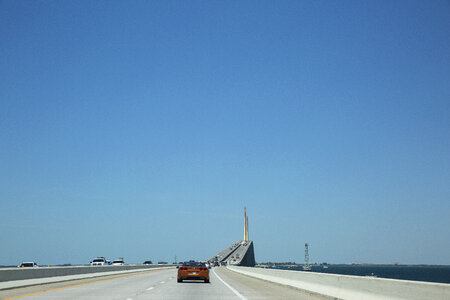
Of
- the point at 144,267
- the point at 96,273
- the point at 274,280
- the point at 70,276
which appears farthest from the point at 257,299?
the point at 144,267

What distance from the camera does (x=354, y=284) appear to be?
16.3 m

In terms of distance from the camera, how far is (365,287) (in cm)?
1501

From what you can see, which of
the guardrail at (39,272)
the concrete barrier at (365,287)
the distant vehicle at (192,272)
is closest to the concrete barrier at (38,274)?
the guardrail at (39,272)

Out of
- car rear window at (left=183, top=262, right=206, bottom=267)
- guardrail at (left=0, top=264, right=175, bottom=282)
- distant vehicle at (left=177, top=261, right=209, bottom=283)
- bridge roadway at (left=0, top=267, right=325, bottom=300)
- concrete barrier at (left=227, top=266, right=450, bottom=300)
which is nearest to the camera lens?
concrete barrier at (left=227, top=266, right=450, bottom=300)

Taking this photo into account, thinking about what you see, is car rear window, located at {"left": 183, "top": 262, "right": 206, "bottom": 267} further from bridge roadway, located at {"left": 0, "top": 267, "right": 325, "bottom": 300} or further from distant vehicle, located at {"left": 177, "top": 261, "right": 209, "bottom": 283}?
bridge roadway, located at {"left": 0, "top": 267, "right": 325, "bottom": 300}

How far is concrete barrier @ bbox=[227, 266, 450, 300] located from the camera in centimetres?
→ 1070

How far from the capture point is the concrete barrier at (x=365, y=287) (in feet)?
35.1

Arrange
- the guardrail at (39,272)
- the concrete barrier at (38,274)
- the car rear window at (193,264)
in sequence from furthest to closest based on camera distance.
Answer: the car rear window at (193,264) → the guardrail at (39,272) → the concrete barrier at (38,274)

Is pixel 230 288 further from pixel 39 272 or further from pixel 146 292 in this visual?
pixel 39 272

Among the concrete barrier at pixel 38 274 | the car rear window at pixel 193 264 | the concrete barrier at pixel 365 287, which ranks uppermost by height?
the car rear window at pixel 193 264

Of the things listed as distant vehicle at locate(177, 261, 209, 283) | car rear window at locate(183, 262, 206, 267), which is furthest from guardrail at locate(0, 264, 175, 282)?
car rear window at locate(183, 262, 206, 267)

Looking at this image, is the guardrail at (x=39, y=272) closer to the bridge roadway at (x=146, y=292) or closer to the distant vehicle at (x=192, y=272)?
the bridge roadway at (x=146, y=292)

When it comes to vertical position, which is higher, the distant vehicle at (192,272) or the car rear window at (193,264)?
the car rear window at (193,264)

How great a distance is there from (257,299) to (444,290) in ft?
32.1
